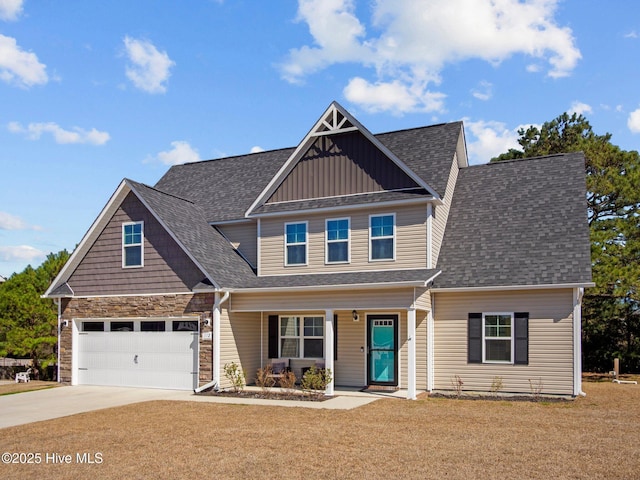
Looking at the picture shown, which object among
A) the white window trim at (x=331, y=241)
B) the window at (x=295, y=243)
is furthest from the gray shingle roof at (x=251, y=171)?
the window at (x=295, y=243)

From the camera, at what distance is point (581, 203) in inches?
746

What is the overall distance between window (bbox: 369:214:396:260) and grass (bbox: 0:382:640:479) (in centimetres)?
493

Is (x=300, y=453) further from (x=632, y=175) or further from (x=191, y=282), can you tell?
(x=632, y=175)

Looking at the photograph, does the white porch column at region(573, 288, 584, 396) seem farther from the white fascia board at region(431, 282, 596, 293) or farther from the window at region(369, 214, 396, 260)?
the window at region(369, 214, 396, 260)

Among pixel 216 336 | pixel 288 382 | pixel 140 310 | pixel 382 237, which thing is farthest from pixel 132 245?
pixel 382 237

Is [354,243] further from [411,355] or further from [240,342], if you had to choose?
[240,342]

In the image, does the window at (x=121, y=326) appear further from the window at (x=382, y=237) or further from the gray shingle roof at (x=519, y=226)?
the gray shingle roof at (x=519, y=226)

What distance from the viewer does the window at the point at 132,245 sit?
1992 centimetres

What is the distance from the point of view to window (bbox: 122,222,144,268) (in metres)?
19.9

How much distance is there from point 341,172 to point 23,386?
484 inches

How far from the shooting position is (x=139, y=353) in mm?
19719

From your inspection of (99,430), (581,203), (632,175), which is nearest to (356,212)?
(581,203)

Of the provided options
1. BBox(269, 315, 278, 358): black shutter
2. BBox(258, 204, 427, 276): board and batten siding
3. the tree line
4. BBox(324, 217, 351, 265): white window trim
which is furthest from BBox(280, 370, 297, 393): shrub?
the tree line

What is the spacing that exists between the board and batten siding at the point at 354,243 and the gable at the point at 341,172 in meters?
0.72
